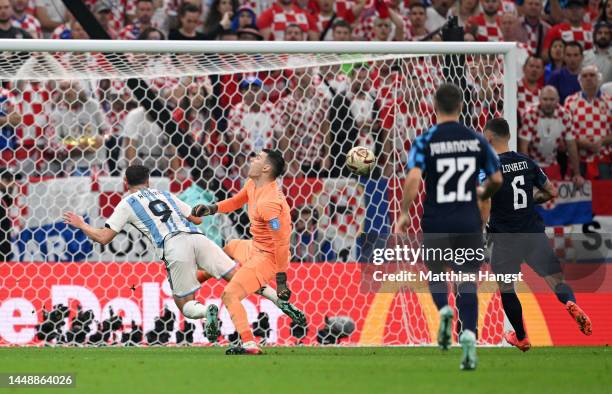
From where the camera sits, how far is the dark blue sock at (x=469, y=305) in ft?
24.3

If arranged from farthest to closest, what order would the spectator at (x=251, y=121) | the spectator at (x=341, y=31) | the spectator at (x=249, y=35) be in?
the spectator at (x=341, y=31)
the spectator at (x=249, y=35)
the spectator at (x=251, y=121)

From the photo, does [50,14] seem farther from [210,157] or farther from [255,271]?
[255,271]

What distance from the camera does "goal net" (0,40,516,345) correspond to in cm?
1054

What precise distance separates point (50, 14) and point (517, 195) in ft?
23.3

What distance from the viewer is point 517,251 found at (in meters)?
9.15

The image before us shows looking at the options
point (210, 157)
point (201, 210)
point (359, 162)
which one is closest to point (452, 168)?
point (359, 162)

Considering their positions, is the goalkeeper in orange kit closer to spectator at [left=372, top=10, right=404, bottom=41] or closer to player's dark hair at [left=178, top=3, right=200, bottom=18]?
player's dark hair at [left=178, top=3, right=200, bottom=18]

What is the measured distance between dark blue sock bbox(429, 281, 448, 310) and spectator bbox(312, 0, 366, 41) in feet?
23.6

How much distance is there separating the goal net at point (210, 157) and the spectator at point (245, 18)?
144 centimetres

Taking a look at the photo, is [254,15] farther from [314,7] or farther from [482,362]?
[482,362]

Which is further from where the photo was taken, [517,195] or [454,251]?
[517,195]

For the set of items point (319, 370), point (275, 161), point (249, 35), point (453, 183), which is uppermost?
point (249, 35)

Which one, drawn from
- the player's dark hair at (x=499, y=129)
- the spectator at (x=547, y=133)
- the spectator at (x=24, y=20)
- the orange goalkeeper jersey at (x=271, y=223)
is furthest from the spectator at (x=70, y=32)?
the player's dark hair at (x=499, y=129)

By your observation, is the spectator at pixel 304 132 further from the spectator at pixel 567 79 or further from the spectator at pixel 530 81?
the spectator at pixel 567 79
